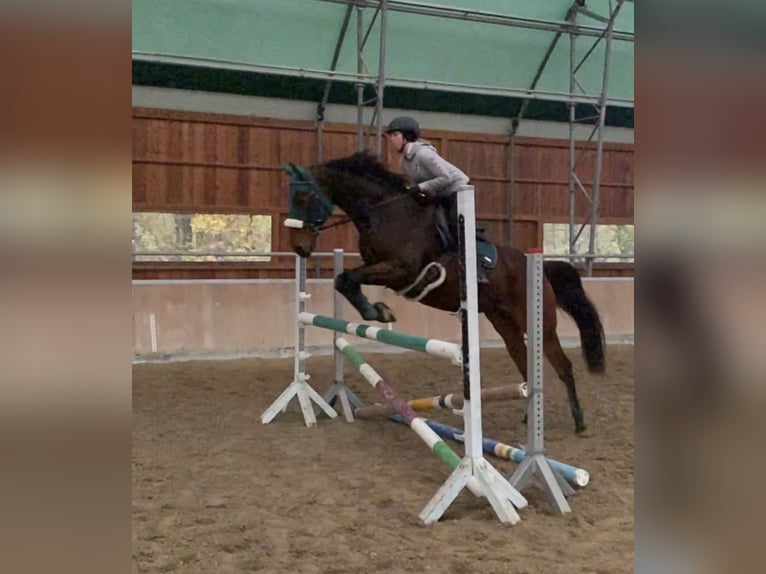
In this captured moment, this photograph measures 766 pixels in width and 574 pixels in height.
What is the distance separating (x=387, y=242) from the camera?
3760mm

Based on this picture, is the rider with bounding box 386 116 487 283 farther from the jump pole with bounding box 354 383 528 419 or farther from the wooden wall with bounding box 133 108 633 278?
the wooden wall with bounding box 133 108 633 278

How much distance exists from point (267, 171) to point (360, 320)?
2892mm

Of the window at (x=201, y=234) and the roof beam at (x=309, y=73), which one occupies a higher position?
the roof beam at (x=309, y=73)

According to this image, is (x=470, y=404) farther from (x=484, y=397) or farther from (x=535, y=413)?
(x=484, y=397)

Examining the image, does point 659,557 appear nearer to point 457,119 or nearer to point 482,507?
point 482,507

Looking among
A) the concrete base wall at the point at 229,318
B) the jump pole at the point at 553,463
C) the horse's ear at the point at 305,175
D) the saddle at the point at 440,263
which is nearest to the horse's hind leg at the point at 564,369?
the saddle at the point at 440,263

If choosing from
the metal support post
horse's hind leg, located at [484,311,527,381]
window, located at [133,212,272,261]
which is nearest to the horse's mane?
the metal support post

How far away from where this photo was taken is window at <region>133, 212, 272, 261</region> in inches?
313

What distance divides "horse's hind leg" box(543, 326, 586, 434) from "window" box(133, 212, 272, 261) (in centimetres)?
452

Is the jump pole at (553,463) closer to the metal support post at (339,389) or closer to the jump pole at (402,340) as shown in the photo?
the jump pole at (402,340)

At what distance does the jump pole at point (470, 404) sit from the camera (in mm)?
2537

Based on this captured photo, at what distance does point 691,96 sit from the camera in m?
0.50

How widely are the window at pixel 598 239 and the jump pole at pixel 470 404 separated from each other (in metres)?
7.36

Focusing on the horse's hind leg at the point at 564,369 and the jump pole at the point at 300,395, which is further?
the jump pole at the point at 300,395
